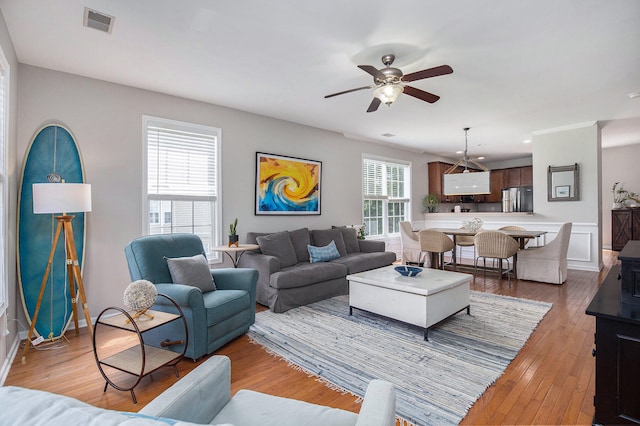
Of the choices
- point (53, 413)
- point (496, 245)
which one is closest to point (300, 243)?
point (496, 245)

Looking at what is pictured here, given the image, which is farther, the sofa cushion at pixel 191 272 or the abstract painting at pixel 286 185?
the abstract painting at pixel 286 185

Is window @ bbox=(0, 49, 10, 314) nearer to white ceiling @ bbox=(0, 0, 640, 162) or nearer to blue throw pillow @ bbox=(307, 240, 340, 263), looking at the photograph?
white ceiling @ bbox=(0, 0, 640, 162)

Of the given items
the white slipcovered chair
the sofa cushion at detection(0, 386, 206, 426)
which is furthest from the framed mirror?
the sofa cushion at detection(0, 386, 206, 426)

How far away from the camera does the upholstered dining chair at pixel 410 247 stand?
20.4 feet

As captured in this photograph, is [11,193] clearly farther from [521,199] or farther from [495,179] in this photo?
[495,179]

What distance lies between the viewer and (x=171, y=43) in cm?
273

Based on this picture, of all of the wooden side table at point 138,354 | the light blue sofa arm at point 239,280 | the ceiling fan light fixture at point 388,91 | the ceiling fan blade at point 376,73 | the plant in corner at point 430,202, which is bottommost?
the wooden side table at point 138,354

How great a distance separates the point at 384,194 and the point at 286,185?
2.82 m

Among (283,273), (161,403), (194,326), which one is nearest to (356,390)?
(194,326)

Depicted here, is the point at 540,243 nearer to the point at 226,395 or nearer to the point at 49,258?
the point at 226,395

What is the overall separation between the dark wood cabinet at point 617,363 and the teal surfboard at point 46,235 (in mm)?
4095

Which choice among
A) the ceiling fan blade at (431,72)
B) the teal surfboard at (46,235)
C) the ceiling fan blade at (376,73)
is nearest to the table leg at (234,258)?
the teal surfboard at (46,235)

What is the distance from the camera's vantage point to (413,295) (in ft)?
9.58

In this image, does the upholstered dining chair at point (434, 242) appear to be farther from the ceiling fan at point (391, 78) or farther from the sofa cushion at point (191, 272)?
the sofa cushion at point (191, 272)
